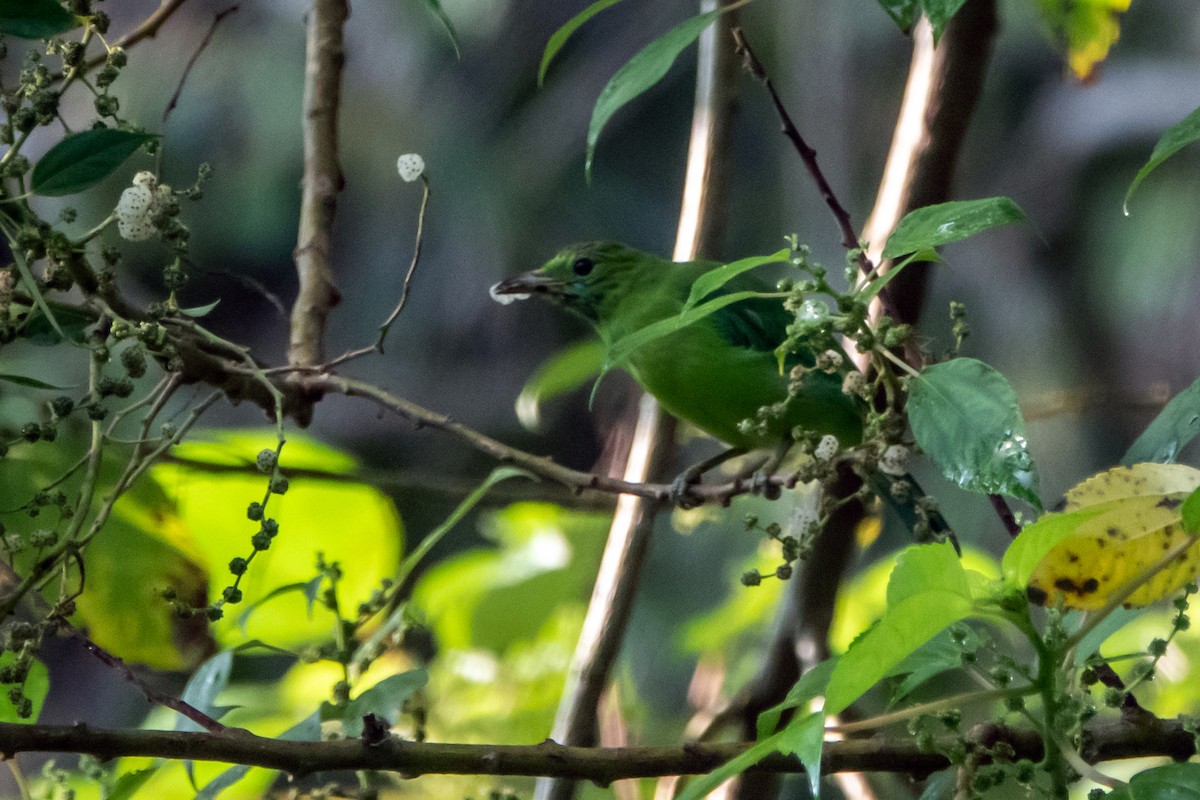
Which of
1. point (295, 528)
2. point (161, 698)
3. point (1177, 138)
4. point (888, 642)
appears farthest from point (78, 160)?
point (295, 528)

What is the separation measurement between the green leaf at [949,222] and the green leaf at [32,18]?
796mm

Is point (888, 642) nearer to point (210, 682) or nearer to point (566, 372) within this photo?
point (210, 682)

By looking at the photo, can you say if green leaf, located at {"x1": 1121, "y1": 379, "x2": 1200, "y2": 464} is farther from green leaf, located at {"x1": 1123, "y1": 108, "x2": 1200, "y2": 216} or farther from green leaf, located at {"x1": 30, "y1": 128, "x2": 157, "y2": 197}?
green leaf, located at {"x1": 30, "y1": 128, "x2": 157, "y2": 197}

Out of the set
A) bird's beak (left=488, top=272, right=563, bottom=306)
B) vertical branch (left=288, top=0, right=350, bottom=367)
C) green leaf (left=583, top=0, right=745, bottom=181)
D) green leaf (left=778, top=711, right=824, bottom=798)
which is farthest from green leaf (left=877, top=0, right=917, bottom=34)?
bird's beak (left=488, top=272, right=563, bottom=306)

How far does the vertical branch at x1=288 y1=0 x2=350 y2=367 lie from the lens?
7.29 feet

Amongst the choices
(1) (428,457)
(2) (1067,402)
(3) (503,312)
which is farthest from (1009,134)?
(2) (1067,402)

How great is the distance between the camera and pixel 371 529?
7.69 feet

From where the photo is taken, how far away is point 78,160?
3.84ft

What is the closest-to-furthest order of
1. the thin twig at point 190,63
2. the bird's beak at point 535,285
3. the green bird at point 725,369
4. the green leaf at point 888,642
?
the green leaf at point 888,642, the thin twig at point 190,63, the green bird at point 725,369, the bird's beak at point 535,285

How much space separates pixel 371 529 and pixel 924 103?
52.8 inches

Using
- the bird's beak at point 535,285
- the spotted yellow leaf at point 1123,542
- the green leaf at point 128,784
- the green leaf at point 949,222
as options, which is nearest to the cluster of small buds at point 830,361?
the green leaf at point 949,222

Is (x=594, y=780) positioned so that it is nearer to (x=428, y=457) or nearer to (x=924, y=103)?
(x=924, y=103)

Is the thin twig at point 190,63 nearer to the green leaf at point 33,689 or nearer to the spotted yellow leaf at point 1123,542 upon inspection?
the green leaf at point 33,689

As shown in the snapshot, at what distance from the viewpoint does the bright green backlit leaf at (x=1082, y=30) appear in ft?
6.49
